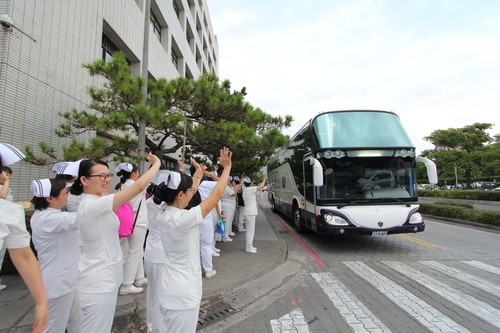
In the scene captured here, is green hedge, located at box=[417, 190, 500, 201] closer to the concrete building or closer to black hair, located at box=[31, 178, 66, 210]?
the concrete building

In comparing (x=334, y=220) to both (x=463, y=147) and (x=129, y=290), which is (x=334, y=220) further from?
(x=463, y=147)

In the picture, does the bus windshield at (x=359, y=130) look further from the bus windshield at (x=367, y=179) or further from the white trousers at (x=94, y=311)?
the white trousers at (x=94, y=311)

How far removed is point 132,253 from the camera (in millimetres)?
4008

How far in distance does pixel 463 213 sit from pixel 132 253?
14.3m

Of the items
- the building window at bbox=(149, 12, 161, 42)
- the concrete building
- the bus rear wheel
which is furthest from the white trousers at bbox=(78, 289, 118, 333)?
the building window at bbox=(149, 12, 161, 42)

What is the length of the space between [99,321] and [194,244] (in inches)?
Result: 32.8

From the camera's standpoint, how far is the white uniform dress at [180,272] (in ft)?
6.25

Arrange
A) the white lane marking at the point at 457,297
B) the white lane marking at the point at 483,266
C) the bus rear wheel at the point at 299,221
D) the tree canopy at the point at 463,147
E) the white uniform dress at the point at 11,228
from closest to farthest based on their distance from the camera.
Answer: the white uniform dress at the point at 11,228 < the white lane marking at the point at 457,297 < the white lane marking at the point at 483,266 < the bus rear wheel at the point at 299,221 < the tree canopy at the point at 463,147

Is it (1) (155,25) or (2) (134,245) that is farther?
(1) (155,25)

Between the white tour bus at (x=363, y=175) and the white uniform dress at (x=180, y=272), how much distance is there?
14.9 ft

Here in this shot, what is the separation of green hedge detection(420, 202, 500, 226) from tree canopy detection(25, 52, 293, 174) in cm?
958

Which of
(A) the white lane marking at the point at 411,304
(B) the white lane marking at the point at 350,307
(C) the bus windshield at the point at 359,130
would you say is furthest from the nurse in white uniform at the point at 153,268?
(C) the bus windshield at the point at 359,130

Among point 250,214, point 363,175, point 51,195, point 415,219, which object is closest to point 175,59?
point 250,214

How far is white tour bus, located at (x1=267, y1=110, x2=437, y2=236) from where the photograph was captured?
616cm
